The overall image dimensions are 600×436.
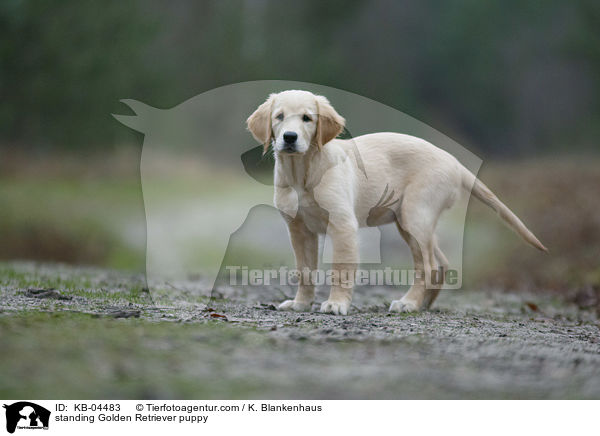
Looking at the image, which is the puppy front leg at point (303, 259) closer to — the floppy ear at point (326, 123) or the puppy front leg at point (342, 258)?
the puppy front leg at point (342, 258)

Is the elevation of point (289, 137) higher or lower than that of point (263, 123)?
lower

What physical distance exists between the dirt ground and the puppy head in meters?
1.21

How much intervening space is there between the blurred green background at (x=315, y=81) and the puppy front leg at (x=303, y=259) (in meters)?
4.67

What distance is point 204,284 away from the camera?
7316mm

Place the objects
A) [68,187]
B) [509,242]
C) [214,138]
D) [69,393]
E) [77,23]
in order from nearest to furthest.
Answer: [69,393]
[509,242]
[68,187]
[77,23]
[214,138]

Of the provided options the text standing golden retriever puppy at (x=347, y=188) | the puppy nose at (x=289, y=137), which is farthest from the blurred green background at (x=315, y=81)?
the puppy nose at (x=289, y=137)

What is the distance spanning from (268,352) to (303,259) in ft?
6.78

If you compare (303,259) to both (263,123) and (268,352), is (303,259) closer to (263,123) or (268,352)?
(263,123)

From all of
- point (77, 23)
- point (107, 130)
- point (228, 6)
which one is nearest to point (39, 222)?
point (107, 130)

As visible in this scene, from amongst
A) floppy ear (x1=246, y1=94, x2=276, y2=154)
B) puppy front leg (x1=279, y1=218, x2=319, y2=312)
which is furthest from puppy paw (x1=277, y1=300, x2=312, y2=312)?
floppy ear (x1=246, y1=94, x2=276, y2=154)

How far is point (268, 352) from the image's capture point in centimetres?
336

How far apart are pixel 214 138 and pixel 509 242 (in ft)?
28.8

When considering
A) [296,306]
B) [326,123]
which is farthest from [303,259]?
[326,123]
